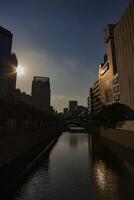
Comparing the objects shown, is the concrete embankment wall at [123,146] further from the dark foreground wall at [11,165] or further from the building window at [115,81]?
the building window at [115,81]

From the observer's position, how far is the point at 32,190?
18328 millimetres

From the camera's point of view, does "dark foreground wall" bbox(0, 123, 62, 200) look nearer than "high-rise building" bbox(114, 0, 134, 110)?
Yes

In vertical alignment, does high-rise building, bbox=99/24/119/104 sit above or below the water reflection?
above

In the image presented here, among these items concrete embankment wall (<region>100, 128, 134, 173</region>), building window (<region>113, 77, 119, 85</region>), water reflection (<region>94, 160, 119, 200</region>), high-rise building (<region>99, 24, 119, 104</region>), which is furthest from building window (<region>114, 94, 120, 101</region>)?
water reflection (<region>94, 160, 119, 200</region>)

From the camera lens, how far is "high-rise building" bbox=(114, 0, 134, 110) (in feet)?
304

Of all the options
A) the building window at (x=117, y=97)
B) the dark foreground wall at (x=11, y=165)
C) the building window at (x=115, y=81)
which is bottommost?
the dark foreground wall at (x=11, y=165)

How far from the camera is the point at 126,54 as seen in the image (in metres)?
98.5

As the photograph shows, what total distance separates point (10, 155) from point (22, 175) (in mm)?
6385

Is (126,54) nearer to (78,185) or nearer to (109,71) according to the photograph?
(109,71)

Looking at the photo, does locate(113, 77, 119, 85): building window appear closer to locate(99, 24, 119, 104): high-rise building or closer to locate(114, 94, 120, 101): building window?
locate(99, 24, 119, 104): high-rise building

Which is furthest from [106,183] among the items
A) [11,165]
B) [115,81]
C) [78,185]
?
[115,81]

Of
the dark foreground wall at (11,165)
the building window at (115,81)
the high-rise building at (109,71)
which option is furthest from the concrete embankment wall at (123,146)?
the high-rise building at (109,71)

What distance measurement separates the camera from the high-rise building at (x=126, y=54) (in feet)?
304

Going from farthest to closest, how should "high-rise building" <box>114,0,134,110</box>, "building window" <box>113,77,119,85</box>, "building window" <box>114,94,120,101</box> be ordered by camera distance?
1. "building window" <box>113,77,119,85</box>
2. "building window" <box>114,94,120,101</box>
3. "high-rise building" <box>114,0,134,110</box>
